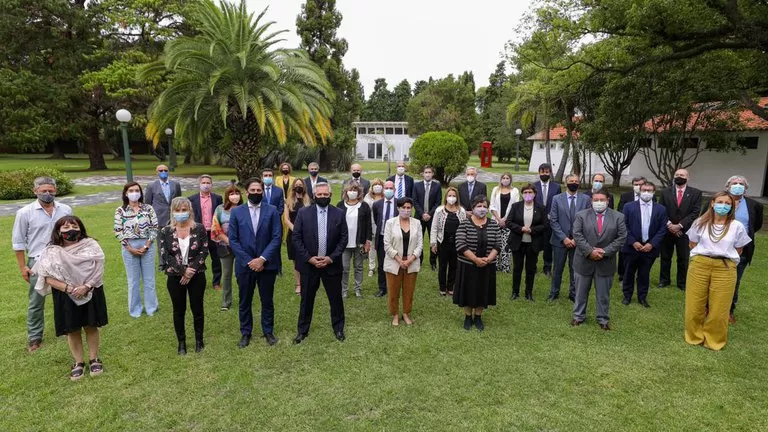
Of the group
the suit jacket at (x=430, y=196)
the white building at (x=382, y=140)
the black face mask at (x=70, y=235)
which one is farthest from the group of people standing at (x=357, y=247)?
the white building at (x=382, y=140)

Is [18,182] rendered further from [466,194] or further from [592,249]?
[592,249]

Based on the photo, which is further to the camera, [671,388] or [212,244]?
[212,244]

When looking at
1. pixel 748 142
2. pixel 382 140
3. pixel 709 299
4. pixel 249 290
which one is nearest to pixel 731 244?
pixel 709 299

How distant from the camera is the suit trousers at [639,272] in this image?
242 inches

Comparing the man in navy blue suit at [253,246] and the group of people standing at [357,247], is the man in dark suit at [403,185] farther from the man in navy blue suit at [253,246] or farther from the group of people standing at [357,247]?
the man in navy blue suit at [253,246]

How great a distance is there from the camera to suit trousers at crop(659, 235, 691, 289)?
6785mm

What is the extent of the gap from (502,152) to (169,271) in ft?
144

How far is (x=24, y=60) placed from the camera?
80.5ft

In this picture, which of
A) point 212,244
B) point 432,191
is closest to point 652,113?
point 432,191

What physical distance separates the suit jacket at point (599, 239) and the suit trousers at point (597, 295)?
0.25 feet

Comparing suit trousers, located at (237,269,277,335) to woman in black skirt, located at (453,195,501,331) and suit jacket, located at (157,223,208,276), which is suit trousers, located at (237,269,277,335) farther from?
woman in black skirt, located at (453,195,501,331)

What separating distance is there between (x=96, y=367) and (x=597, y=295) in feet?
18.8

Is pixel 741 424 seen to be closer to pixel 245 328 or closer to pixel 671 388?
pixel 671 388

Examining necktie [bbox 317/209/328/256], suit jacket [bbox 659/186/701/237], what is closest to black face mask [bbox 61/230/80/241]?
necktie [bbox 317/209/328/256]
